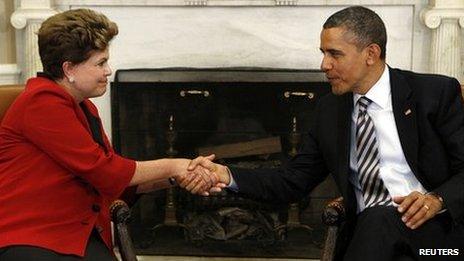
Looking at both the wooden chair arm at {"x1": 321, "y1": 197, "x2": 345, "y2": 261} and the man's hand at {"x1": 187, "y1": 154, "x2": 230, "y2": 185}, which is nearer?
the wooden chair arm at {"x1": 321, "y1": 197, "x2": 345, "y2": 261}

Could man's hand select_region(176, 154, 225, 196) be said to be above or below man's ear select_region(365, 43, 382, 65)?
below

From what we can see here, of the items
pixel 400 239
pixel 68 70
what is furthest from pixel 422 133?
pixel 68 70

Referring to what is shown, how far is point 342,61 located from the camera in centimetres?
226

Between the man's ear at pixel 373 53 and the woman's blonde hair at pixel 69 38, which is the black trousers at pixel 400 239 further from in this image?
the woman's blonde hair at pixel 69 38

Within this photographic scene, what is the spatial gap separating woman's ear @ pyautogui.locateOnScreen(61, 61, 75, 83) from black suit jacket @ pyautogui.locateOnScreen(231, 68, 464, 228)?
861 mm

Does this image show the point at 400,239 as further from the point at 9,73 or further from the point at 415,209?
the point at 9,73

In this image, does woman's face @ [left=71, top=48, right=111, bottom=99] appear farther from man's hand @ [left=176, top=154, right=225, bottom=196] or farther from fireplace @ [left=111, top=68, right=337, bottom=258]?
fireplace @ [left=111, top=68, right=337, bottom=258]

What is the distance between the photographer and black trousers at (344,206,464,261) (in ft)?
6.46

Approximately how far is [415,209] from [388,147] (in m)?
0.29

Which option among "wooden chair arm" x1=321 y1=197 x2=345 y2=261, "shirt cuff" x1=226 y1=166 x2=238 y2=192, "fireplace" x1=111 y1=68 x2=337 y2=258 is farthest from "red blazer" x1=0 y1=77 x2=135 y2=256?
"fireplace" x1=111 y1=68 x2=337 y2=258

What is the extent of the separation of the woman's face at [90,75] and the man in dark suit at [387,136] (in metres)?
0.72

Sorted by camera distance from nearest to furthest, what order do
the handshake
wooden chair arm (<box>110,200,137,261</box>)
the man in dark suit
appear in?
1. the man in dark suit
2. wooden chair arm (<box>110,200,137,261</box>)
3. the handshake

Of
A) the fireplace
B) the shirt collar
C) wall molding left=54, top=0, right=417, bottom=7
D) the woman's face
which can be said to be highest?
wall molding left=54, top=0, right=417, bottom=7

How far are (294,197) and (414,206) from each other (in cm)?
58
